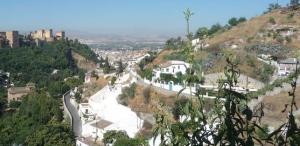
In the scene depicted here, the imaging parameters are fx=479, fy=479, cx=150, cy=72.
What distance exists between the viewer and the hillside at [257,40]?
28.6 m

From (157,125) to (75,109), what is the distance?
2905 centimetres

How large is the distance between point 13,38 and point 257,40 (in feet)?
137

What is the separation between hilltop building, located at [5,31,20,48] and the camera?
65.2 meters

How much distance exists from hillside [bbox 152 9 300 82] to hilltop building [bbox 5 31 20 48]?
34.1m

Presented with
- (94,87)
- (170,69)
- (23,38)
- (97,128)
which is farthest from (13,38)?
(97,128)

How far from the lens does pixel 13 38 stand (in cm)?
6544

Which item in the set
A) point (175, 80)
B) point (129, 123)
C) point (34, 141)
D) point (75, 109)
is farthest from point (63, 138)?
point (75, 109)

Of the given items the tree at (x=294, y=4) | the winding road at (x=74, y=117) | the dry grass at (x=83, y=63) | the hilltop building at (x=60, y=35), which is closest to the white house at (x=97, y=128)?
the winding road at (x=74, y=117)

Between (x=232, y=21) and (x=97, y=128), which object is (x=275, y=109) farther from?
(x=232, y=21)

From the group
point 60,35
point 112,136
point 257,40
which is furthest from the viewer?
point 60,35

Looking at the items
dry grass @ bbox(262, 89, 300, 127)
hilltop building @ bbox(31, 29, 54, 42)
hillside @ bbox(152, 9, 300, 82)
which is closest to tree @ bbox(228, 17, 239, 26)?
hillside @ bbox(152, 9, 300, 82)

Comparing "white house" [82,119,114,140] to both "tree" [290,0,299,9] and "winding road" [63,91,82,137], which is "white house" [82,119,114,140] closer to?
"winding road" [63,91,82,137]

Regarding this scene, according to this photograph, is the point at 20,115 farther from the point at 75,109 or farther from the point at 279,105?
the point at 279,105

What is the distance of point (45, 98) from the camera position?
33.2m
